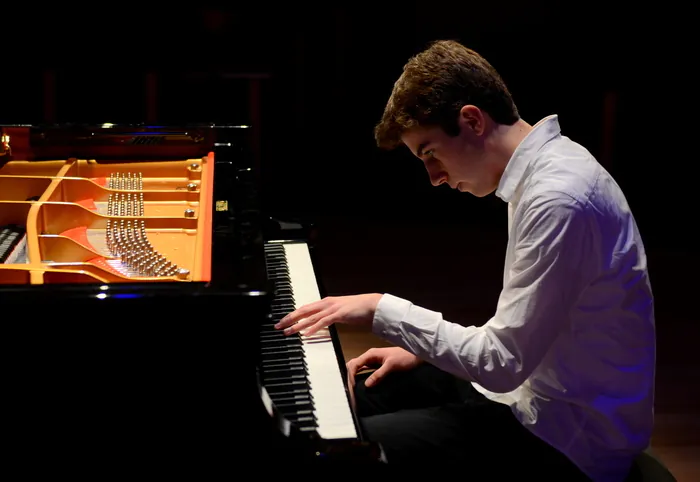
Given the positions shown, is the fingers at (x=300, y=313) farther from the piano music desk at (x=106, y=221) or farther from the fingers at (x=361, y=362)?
the fingers at (x=361, y=362)

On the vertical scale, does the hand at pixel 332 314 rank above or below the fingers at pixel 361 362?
above

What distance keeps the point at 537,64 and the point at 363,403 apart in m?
4.06

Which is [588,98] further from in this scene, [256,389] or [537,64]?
[256,389]

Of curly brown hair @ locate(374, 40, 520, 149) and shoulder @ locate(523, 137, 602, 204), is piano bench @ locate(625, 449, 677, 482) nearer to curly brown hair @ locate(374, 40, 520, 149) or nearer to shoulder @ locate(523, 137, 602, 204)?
shoulder @ locate(523, 137, 602, 204)

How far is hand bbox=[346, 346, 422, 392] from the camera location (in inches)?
76.8

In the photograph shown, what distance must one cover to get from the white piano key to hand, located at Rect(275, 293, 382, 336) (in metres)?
0.09

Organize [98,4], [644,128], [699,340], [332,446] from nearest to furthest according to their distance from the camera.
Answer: [332,446], [699,340], [644,128], [98,4]

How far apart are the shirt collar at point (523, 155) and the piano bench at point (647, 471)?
59 centimetres

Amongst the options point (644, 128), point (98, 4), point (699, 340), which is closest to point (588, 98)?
point (644, 128)

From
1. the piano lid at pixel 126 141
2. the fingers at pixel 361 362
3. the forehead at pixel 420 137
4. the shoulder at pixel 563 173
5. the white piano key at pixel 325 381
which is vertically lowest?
the fingers at pixel 361 362

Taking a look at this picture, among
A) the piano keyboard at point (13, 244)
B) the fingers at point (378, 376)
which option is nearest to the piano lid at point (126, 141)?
the piano keyboard at point (13, 244)

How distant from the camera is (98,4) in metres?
5.83

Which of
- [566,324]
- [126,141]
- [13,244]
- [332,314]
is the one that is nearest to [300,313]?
[332,314]

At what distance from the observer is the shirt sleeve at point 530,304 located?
4.84 feet
